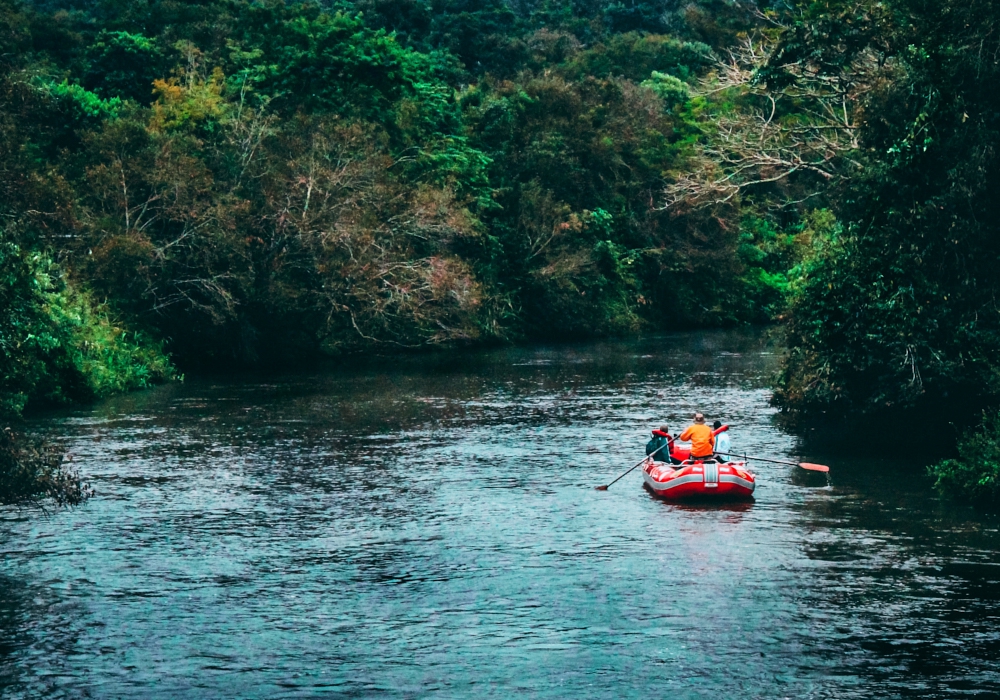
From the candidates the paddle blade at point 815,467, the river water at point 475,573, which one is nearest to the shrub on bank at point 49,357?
the river water at point 475,573

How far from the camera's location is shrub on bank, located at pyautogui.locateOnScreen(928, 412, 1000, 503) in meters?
22.0

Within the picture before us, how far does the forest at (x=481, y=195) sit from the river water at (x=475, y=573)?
2206mm

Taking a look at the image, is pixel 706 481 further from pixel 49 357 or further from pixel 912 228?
pixel 49 357

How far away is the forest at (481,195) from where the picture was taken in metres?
24.5

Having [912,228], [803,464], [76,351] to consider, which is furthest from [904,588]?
[76,351]

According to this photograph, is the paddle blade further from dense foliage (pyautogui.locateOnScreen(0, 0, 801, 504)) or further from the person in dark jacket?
dense foliage (pyautogui.locateOnScreen(0, 0, 801, 504))

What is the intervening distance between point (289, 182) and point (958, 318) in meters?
28.3

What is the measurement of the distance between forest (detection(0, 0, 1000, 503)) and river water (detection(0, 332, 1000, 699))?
7.24ft

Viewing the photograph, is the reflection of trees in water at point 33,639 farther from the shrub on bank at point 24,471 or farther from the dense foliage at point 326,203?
the dense foliage at point 326,203

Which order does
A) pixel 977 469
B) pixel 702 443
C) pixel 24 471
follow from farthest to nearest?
pixel 702 443 < pixel 977 469 < pixel 24 471

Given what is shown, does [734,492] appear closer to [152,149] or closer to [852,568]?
[852,568]

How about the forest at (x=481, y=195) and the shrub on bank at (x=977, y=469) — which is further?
the forest at (x=481, y=195)

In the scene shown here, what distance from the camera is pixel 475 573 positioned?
1880 cm

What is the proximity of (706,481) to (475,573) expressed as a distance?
6.29 meters
